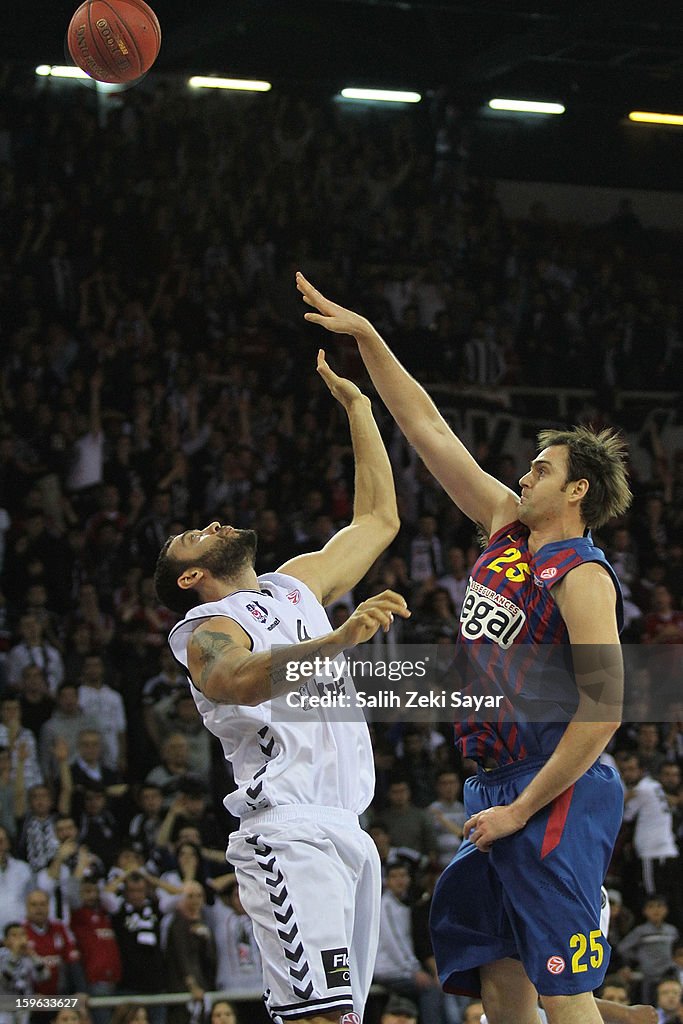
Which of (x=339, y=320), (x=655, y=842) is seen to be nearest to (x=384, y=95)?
(x=655, y=842)

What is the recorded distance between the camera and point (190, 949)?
28.9 feet

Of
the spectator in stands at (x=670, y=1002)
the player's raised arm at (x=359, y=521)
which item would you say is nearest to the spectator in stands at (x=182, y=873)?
the spectator in stands at (x=670, y=1002)

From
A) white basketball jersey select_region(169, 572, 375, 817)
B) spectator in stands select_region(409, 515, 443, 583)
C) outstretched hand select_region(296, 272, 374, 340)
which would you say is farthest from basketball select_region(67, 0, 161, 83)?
spectator in stands select_region(409, 515, 443, 583)

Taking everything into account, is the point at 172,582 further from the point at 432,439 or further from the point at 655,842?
the point at 655,842

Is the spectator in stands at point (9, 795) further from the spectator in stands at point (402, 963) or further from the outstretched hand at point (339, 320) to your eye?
the outstretched hand at point (339, 320)

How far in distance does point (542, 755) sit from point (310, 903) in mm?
864

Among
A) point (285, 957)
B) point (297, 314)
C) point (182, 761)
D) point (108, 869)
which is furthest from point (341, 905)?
point (297, 314)

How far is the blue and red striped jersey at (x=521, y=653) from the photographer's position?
4.26m

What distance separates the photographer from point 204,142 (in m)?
16.1

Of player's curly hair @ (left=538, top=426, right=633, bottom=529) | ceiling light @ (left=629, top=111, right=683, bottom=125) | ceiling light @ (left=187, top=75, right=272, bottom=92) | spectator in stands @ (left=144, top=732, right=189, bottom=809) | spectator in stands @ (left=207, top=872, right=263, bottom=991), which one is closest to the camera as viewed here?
player's curly hair @ (left=538, top=426, right=633, bottom=529)

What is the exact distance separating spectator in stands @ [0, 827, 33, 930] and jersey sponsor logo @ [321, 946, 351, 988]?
4851 mm

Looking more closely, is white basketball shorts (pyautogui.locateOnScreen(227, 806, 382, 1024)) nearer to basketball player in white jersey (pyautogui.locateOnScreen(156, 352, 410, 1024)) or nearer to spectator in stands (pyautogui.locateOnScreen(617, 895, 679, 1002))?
basketball player in white jersey (pyautogui.locateOnScreen(156, 352, 410, 1024))

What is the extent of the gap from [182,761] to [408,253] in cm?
832

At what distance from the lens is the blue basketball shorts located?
4.11m
